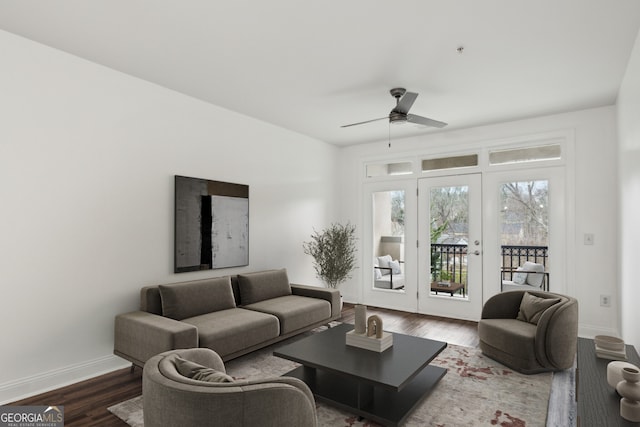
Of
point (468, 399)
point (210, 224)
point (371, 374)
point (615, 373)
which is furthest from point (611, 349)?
point (210, 224)

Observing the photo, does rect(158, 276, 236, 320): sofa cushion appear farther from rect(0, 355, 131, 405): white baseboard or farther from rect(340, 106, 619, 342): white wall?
rect(340, 106, 619, 342): white wall

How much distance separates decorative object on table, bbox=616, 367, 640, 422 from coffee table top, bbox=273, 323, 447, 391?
1.10m

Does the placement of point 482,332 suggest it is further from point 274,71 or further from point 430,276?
point 274,71

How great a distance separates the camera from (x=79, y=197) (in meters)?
3.21

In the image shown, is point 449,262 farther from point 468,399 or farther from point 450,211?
point 468,399

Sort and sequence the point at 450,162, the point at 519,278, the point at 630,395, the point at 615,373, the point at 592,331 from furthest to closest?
1. the point at 450,162
2. the point at 519,278
3. the point at 592,331
4. the point at 615,373
5. the point at 630,395

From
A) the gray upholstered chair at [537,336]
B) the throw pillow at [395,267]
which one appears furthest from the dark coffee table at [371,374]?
the throw pillow at [395,267]

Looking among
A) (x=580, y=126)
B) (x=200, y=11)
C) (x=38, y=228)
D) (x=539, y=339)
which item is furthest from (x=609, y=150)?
(x=38, y=228)

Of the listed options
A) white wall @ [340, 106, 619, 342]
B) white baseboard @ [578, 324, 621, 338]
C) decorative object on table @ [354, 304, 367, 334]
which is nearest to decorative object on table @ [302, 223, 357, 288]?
decorative object on table @ [354, 304, 367, 334]

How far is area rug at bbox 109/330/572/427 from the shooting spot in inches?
100

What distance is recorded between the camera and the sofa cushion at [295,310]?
12.9ft

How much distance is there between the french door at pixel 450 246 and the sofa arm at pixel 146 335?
3.75 m

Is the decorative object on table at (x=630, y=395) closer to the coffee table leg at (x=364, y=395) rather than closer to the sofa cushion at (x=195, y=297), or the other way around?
the coffee table leg at (x=364, y=395)

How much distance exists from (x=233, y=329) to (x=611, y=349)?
9.19 ft
